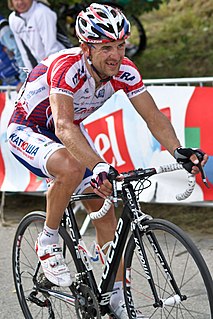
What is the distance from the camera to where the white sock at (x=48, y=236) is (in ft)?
15.7

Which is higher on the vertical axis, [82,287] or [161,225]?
[161,225]

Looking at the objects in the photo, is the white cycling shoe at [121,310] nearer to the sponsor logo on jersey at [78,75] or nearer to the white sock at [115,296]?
the white sock at [115,296]

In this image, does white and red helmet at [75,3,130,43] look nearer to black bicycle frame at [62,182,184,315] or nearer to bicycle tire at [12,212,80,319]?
black bicycle frame at [62,182,184,315]

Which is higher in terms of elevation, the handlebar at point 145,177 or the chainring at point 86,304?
the handlebar at point 145,177

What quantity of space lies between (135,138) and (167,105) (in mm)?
436

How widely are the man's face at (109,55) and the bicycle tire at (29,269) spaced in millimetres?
1123

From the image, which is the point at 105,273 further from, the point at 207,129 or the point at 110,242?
the point at 207,129

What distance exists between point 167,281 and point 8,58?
5.62 meters

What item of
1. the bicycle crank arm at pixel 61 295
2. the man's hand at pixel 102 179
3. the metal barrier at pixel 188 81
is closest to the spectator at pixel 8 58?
the metal barrier at pixel 188 81

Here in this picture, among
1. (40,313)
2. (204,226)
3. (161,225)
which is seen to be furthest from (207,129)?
(161,225)

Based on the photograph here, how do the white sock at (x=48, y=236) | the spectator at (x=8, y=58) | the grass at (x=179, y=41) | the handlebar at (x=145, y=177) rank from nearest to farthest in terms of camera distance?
the handlebar at (x=145, y=177) → the white sock at (x=48, y=236) → the spectator at (x=8, y=58) → the grass at (x=179, y=41)

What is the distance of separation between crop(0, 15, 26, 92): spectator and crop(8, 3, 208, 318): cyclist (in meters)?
4.27

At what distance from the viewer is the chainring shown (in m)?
4.67

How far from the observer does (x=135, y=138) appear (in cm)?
739
